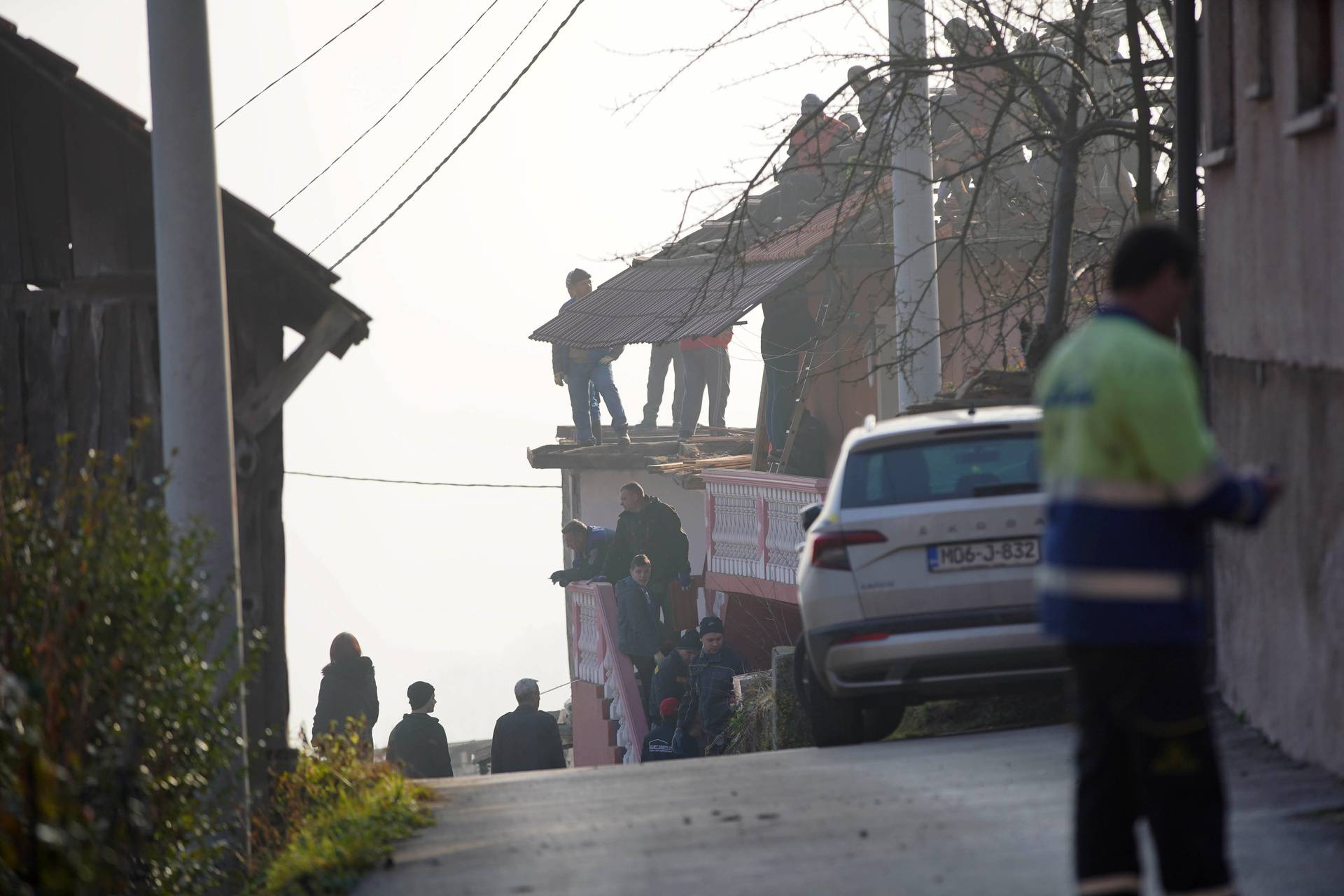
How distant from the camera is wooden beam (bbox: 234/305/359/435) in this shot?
9.82 metres

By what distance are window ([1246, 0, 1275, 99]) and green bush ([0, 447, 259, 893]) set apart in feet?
18.5

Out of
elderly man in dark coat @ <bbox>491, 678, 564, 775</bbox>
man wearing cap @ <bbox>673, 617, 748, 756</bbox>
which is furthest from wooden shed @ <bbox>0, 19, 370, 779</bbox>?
man wearing cap @ <bbox>673, 617, 748, 756</bbox>

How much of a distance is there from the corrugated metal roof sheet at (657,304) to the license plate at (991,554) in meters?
10.00

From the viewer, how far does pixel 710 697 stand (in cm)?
1805

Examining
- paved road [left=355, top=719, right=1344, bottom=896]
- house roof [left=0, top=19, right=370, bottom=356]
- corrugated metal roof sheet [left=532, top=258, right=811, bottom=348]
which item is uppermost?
corrugated metal roof sheet [left=532, top=258, right=811, bottom=348]

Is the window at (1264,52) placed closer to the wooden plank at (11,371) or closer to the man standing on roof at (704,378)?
the wooden plank at (11,371)

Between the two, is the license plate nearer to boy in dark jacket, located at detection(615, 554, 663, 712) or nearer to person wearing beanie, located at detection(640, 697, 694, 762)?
person wearing beanie, located at detection(640, 697, 694, 762)

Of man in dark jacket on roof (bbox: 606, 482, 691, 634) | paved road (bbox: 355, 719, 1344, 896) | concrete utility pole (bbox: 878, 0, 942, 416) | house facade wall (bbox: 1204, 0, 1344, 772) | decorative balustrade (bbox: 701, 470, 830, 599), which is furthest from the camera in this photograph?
decorative balustrade (bbox: 701, 470, 830, 599)

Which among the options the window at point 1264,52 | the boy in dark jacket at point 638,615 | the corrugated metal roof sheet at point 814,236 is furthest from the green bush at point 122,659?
the boy in dark jacket at point 638,615

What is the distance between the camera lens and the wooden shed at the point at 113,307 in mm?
9859

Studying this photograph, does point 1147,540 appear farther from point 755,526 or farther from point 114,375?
point 755,526

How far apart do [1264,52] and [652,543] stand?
517 inches

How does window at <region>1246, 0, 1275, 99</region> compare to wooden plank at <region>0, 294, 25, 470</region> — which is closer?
window at <region>1246, 0, 1275, 99</region>

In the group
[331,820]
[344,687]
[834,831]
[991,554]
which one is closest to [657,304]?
[344,687]
